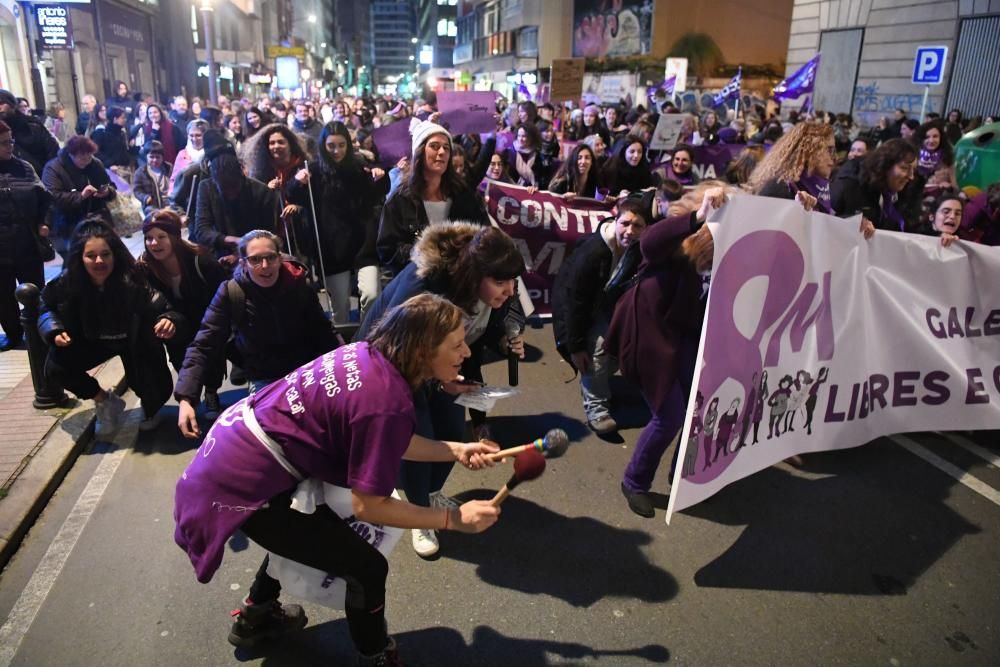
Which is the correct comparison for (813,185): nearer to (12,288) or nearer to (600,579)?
(600,579)

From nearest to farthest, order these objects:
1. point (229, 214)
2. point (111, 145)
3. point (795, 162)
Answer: point (795, 162), point (229, 214), point (111, 145)

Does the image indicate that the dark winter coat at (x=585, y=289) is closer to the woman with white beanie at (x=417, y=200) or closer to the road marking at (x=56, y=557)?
the woman with white beanie at (x=417, y=200)

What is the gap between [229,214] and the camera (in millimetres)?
5992

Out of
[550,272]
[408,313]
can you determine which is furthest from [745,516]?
[550,272]

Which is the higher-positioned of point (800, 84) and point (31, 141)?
point (800, 84)

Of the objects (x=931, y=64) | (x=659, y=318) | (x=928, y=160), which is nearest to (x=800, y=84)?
(x=931, y=64)

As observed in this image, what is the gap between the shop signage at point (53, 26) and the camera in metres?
18.5

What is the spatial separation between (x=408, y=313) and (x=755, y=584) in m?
2.24

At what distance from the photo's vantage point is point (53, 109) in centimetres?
1633

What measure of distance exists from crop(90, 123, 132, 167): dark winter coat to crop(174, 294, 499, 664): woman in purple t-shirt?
36.7ft

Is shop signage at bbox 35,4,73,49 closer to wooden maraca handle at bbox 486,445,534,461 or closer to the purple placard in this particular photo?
the purple placard

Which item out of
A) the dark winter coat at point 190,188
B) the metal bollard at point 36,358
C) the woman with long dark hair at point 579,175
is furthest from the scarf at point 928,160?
the metal bollard at point 36,358

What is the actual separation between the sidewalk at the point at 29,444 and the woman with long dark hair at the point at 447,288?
2.10m

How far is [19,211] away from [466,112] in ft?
19.0
